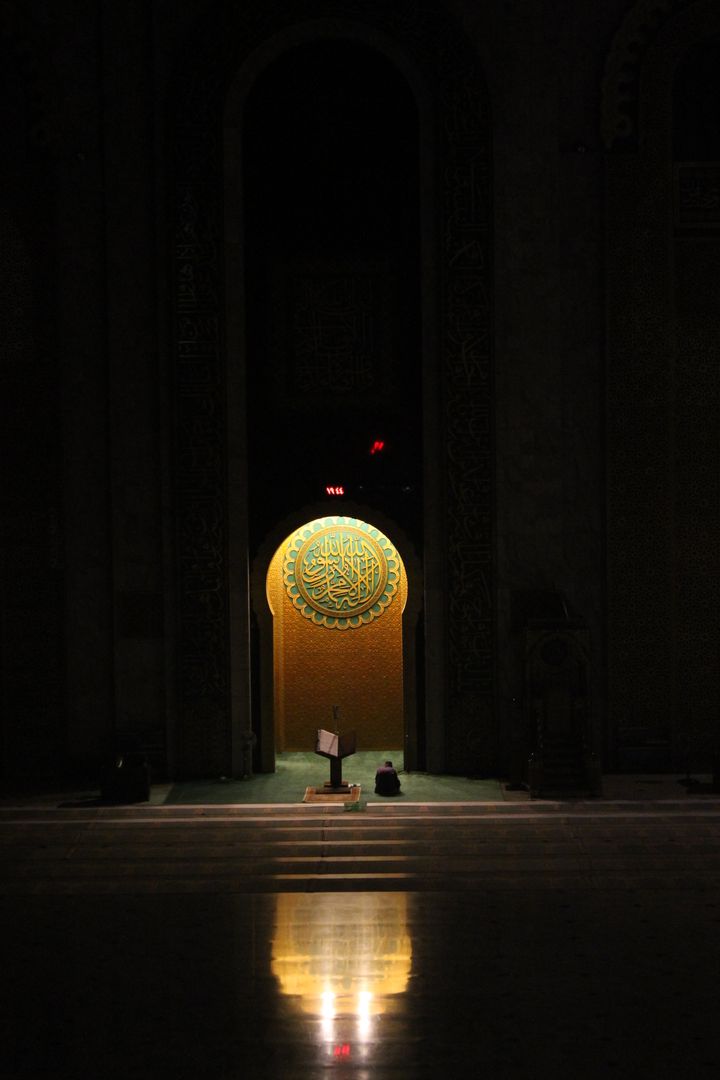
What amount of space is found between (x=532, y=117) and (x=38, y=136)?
342 centimetres

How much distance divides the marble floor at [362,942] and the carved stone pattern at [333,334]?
9.99 ft

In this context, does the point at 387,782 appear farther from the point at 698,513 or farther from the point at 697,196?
the point at 697,196

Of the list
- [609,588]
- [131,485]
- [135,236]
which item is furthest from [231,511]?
[609,588]

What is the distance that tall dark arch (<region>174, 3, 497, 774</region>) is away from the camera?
8141 mm

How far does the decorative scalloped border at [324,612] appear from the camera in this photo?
9.14 metres

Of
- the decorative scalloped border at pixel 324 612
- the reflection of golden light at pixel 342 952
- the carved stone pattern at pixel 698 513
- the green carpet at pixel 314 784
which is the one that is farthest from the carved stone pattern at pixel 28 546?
the carved stone pattern at pixel 698 513

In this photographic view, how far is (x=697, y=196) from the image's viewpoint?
8164 millimetres

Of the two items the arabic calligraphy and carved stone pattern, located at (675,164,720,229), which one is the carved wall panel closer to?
carved stone pattern, located at (675,164,720,229)

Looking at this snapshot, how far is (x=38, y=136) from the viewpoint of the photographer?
8078mm

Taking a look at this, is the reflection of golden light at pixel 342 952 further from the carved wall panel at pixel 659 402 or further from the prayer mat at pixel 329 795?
the carved wall panel at pixel 659 402

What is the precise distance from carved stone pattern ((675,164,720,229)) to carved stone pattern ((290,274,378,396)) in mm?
2241

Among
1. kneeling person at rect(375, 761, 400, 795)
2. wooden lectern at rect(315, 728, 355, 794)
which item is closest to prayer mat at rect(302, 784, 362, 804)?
wooden lectern at rect(315, 728, 355, 794)

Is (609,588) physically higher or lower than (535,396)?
lower

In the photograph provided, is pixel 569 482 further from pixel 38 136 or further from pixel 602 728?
pixel 38 136
